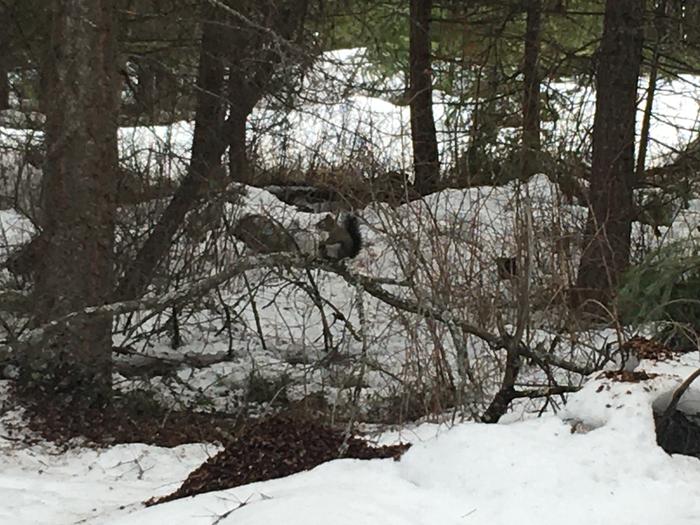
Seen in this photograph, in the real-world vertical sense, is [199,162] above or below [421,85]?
below

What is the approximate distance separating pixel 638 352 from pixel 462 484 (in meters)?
1.41

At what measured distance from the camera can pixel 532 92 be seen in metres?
9.47

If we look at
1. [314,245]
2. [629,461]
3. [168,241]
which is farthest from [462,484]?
[314,245]

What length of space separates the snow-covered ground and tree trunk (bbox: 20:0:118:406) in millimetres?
2150

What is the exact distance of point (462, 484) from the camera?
325 centimetres

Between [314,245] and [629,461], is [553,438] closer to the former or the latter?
[629,461]

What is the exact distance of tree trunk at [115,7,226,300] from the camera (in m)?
7.30

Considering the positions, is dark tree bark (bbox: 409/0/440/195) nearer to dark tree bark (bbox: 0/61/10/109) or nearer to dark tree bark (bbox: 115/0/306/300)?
dark tree bark (bbox: 115/0/306/300)

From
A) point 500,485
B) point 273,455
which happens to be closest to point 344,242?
point 273,455

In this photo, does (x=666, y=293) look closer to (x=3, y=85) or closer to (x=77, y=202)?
(x=77, y=202)

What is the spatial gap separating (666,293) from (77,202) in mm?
3549

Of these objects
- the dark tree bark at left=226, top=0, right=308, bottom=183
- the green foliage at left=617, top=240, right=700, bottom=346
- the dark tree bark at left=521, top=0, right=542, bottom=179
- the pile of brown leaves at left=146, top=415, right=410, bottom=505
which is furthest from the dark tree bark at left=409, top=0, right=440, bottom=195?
the pile of brown leaves at left=146, top=415, right=410, bottom=505

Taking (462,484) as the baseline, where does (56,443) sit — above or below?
below

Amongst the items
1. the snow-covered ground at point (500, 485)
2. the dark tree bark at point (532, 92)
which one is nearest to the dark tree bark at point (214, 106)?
the dark tree bark at point (532, 92)
